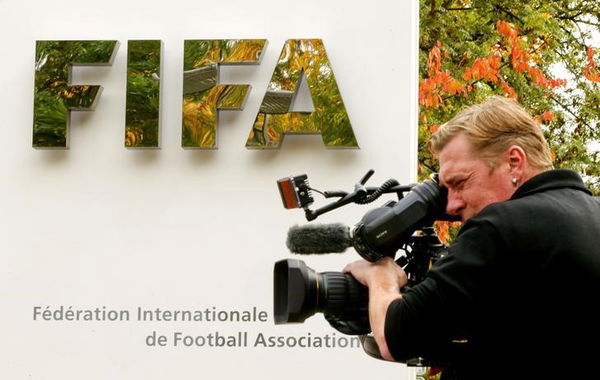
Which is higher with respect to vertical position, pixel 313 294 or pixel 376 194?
pixel 376 194

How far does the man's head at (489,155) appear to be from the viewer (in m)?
2.41

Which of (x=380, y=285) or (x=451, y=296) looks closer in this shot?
(x=451, y=296)

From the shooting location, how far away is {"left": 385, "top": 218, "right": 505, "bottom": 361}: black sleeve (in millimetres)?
2162

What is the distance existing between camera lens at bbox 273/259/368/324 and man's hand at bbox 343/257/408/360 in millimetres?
41

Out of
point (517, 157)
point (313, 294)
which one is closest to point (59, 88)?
point (313, 294)

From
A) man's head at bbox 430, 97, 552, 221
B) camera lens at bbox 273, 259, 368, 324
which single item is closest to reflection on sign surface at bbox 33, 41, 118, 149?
camera lens at bbox 273, 259, 368, 324

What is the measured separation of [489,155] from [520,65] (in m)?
8.67

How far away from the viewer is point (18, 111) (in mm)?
4961

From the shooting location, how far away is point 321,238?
2596 mm

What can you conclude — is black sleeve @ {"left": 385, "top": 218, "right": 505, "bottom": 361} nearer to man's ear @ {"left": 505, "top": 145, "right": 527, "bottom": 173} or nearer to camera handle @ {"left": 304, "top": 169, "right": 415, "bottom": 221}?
man's ear @ {"left": 505, "top": 145, "right": 527, "bottom": 173}

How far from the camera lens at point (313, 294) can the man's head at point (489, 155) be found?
1.06ft

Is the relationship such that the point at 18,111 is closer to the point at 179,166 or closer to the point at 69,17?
the point at 69,17

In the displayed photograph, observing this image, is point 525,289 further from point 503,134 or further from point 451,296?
point 503,134

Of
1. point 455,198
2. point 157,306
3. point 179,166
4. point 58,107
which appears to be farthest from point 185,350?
point 455,198
